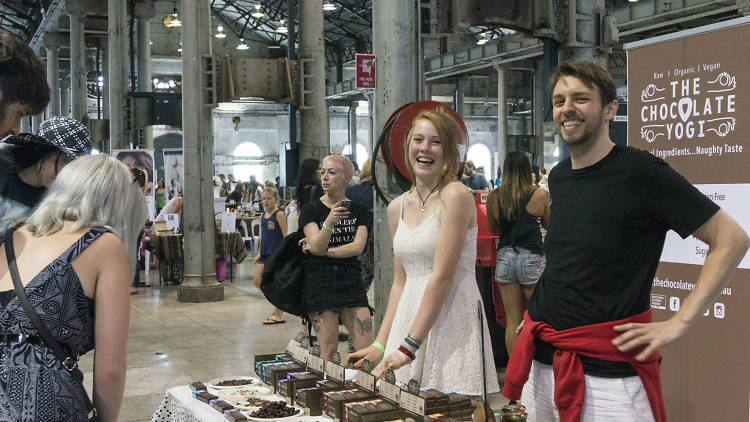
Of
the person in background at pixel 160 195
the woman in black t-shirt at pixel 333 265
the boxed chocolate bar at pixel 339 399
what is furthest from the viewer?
the person in background at pixel 160 195

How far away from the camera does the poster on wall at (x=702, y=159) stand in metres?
3.62

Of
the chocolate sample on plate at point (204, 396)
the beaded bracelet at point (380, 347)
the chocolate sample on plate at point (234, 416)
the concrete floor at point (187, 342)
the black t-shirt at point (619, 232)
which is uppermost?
the black t-shirt at point (619, 232)

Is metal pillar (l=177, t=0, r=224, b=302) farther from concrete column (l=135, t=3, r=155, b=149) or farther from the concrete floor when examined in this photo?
concrete column (l=135, t=3, r=155, b=149)

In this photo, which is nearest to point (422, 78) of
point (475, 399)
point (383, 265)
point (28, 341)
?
point (383, 265)

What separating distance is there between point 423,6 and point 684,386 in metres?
3.27

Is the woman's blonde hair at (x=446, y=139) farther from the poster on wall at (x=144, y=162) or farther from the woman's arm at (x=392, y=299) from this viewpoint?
the poster on wall at (x=144, y=162)

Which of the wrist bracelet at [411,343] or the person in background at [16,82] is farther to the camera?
the wrist bracelet at [411,343]

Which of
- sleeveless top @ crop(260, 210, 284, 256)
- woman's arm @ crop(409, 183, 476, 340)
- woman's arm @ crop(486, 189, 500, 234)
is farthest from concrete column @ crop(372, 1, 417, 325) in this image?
sleeveless top @ crop(260, 210, 284, 256)

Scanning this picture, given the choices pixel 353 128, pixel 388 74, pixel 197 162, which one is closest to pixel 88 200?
pixel 388 74

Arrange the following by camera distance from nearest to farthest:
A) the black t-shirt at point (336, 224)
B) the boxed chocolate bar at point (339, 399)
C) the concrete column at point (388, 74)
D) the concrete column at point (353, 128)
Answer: the boxed chocolate bar at point (339, 399) < the black t-shirt at point (336, 224) < the concrete column at point (388, 74) < the concrete column at point (353, 128)

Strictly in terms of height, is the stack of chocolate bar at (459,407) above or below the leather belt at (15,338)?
below

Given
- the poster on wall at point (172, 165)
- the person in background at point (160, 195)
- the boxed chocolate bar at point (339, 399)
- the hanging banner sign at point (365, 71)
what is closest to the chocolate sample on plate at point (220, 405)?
the boxed chocolate bar at point (339, 399)

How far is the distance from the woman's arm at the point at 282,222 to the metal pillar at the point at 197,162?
2483mm

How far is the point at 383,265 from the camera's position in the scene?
558 cm
